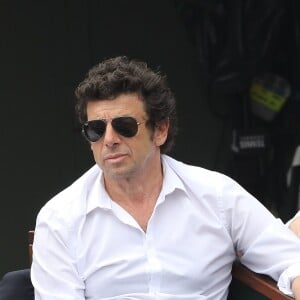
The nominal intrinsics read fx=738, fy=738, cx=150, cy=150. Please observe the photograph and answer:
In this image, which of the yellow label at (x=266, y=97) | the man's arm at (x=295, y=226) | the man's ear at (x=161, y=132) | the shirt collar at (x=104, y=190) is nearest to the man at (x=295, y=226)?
the man's arm at (x=295, y=226)

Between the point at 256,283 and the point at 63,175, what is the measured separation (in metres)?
2.08

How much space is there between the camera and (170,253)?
8.14 ft

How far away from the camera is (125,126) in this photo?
2393 millimetres

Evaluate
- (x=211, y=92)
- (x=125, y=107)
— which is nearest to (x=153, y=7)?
(x=211, y=92)

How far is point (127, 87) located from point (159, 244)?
54 cm

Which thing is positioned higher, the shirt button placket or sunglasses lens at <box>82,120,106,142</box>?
sunglasses lens at <box>82,120,106,142</box>

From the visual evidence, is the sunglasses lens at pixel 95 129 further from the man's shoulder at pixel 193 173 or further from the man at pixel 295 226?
the man at pixel 295 226

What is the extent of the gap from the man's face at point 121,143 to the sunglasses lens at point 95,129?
0.04 feet

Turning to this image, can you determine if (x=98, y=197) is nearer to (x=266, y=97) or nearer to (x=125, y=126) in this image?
(x=125, y=126)

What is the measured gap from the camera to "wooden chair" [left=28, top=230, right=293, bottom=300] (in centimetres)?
241

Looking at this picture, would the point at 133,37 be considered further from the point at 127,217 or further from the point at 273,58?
the point at 127,217

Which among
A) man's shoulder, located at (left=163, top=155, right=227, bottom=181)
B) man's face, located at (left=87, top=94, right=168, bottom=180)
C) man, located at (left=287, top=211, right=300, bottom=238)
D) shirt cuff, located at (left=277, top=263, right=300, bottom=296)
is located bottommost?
shirt cuff, located at (left=277, top=263, right=300, bottom=296)

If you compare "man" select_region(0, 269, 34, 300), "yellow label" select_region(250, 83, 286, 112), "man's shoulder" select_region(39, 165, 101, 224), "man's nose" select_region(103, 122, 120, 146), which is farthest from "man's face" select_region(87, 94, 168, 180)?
"yellow label" select_region(250, 83, 286, 112)

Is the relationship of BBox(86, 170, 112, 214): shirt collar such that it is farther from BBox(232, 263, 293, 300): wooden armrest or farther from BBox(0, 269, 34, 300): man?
BBox(232, 263, 293, 300): wooden armrest
